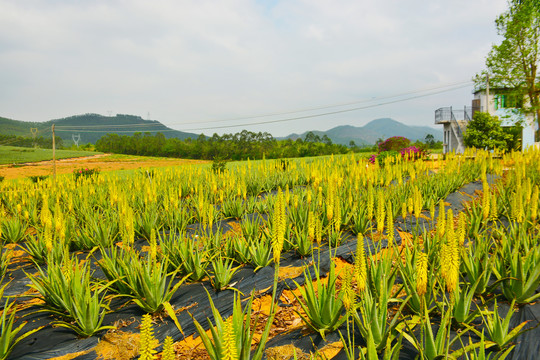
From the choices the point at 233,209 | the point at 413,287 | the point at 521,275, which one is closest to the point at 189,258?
the point at 413,287

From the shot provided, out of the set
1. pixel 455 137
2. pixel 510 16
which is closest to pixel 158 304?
pixel 510 16

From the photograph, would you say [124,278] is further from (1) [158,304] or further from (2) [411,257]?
(2) [411,257]

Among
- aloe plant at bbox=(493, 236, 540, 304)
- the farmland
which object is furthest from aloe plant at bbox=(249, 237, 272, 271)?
aloe plant at bbox=(493, 236, 540, 304)

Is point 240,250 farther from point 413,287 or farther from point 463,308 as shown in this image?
point 463,308

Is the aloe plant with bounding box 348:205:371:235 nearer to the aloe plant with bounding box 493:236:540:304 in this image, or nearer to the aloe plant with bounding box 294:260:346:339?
the aloe plant with bounding box 493:236:540:304

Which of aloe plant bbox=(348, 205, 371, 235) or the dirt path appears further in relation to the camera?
the dirt path

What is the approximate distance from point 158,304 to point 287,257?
1922 millimetres

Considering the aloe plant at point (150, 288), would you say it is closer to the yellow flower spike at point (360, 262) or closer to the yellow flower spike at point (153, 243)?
the yellow flower spike at point (153, 243)

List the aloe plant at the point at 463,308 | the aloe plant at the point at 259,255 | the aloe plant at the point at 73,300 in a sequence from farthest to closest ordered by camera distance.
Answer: the aloe plant at the point at 259,255
the aloe plant at the point at 73,300
the aloe plant at the point at 463,308

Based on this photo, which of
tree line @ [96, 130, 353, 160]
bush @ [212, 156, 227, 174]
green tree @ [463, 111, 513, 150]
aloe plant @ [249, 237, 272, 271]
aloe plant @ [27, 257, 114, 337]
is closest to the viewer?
Answer: aloe plant @ [27, 257, 114, 337]

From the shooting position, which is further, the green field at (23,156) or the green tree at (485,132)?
the green field at (23,156)

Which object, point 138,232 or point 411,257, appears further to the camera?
point 138,232

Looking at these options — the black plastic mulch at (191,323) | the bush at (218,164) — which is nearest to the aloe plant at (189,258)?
the black plastic mulch at (191,323)

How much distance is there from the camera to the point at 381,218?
260 cm
